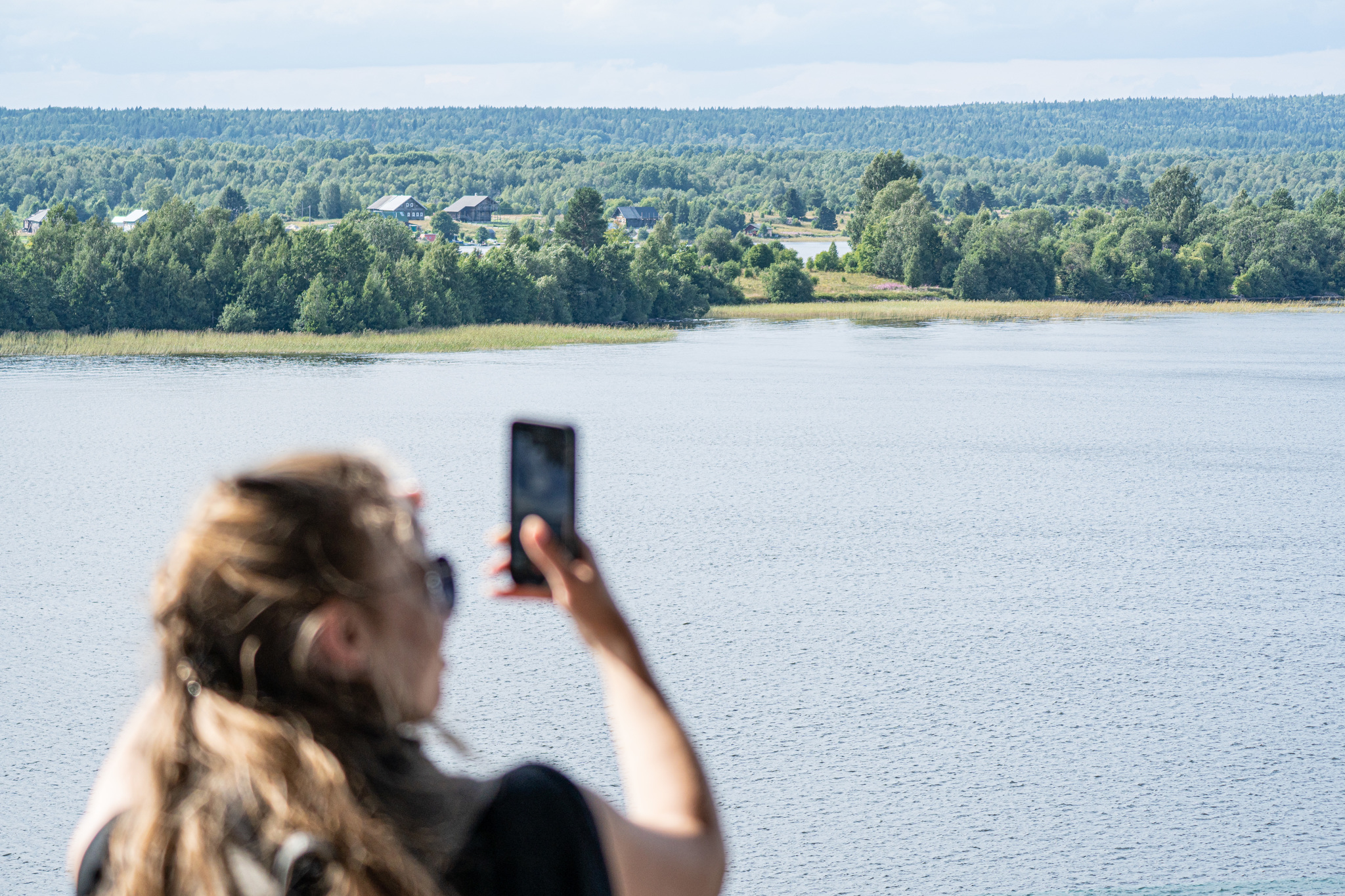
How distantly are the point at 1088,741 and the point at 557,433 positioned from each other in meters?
12.2

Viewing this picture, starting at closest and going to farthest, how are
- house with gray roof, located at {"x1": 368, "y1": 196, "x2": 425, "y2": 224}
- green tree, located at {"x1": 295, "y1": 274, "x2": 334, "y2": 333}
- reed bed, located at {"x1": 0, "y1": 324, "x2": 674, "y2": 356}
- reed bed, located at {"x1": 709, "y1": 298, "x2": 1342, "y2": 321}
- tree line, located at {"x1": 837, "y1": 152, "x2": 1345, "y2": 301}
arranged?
reed bed, located at {"x1": 0, "y1": 324, "x2": 674, "y2": 356}
green tree, located at {"x1": 295, "y1": 274, "x2": 334, "y2": 333}
reed bed, located at {"x1": 709, "y1": 298, "x2": 1342, "y2": 321}
tree line, located at {"x1": 837, "y1": 152, "x2": 1345, "y2": 301}
house with gray roof, located at {"x1": 368, "y1": 196, "x2": 425, "y2": 224}

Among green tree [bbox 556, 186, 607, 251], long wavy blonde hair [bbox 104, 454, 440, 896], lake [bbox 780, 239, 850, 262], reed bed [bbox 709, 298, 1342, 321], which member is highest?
long wavy blonde hair [bbox 104, 454, 440, 896]

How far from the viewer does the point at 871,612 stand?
17.8 meters

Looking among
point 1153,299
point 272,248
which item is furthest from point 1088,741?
point 1153,299

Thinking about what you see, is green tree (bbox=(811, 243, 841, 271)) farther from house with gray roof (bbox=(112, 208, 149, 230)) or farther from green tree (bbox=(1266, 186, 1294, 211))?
house with gray roof (bbox=(112, 208, 149, 230))

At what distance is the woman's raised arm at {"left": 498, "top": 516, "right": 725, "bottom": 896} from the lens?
5.05 ft

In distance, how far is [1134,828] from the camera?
10.9m

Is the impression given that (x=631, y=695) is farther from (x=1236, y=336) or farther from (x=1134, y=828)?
(x=1236, y=336)

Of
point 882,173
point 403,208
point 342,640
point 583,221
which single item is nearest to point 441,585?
point 342,640

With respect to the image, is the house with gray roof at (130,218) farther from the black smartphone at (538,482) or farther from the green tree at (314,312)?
the black smartphone at (538,482)

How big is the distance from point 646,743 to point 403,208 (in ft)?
532

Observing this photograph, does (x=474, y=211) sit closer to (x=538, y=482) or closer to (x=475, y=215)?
(x=475, y=215)

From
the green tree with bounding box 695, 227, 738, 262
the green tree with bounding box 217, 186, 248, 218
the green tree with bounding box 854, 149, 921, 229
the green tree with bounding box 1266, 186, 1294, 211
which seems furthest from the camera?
the green tree with bounding box 217, 186, 248, 218

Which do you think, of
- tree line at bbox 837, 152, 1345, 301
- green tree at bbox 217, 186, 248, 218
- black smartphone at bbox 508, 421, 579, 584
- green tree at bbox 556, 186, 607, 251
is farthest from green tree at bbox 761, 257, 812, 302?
black smartphone at bbox 508, 421, 579, 584
